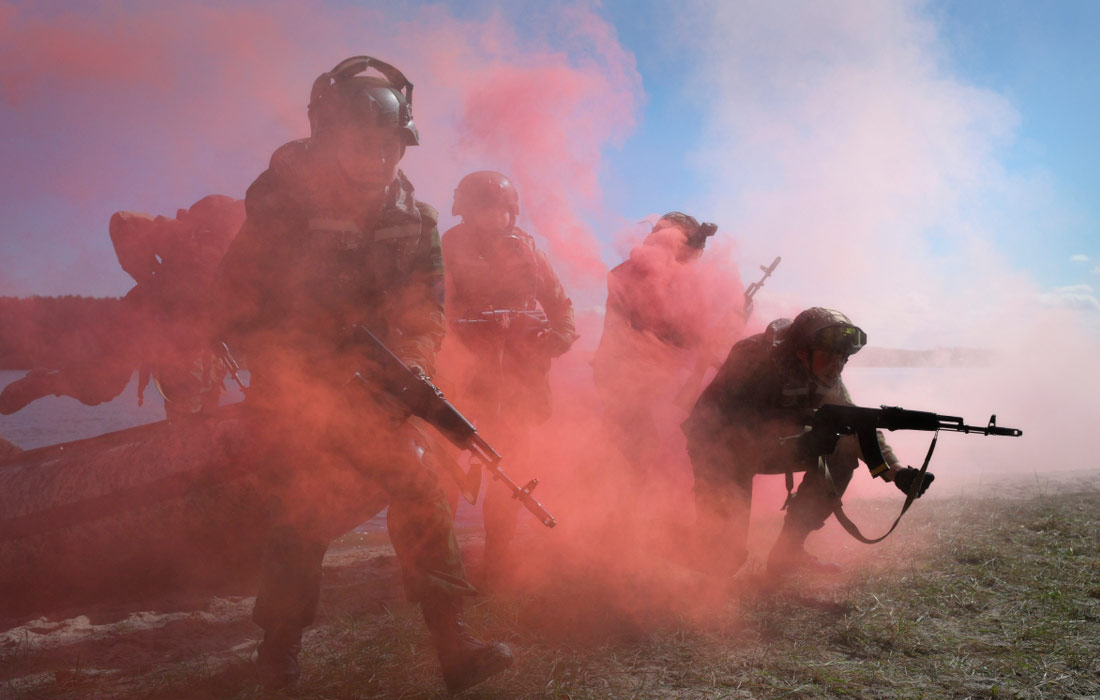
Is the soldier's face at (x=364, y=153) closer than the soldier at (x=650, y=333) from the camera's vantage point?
Yes

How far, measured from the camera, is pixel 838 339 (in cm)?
396

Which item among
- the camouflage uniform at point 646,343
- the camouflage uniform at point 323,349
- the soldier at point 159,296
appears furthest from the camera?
the soldier at point 159,296

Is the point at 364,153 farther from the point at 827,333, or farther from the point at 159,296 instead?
the point at 159,296

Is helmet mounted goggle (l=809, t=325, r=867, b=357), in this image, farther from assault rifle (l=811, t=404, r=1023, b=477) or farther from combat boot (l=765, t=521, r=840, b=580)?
combat boot (l=765, t=521, r=840, b=580)

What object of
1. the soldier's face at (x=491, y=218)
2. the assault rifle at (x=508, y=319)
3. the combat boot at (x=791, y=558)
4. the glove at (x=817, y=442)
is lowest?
the combat boot at (x=791, y=558)

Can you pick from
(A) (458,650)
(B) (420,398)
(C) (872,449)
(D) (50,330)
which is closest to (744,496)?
(C) (872,449)

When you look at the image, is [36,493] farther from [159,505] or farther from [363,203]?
[363,203]

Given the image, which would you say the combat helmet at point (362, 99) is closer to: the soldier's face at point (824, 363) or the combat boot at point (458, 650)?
the combat boot at point (458, 650)

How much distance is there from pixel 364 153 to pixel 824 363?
10.6 feet

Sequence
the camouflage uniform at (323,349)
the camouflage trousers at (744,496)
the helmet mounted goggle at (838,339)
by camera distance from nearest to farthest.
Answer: the camouflage uniform at (323,349) → the helmet mounted goggle at (838,339) → the camouflage trousers at (744,496)

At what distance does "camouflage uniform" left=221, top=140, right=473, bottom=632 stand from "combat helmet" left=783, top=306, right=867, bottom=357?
2.44 m

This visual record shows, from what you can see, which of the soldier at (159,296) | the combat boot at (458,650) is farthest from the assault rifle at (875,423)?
the soldier at (159,296)

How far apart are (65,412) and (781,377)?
20598 millimetres

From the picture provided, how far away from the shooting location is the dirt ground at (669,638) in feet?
9.14
